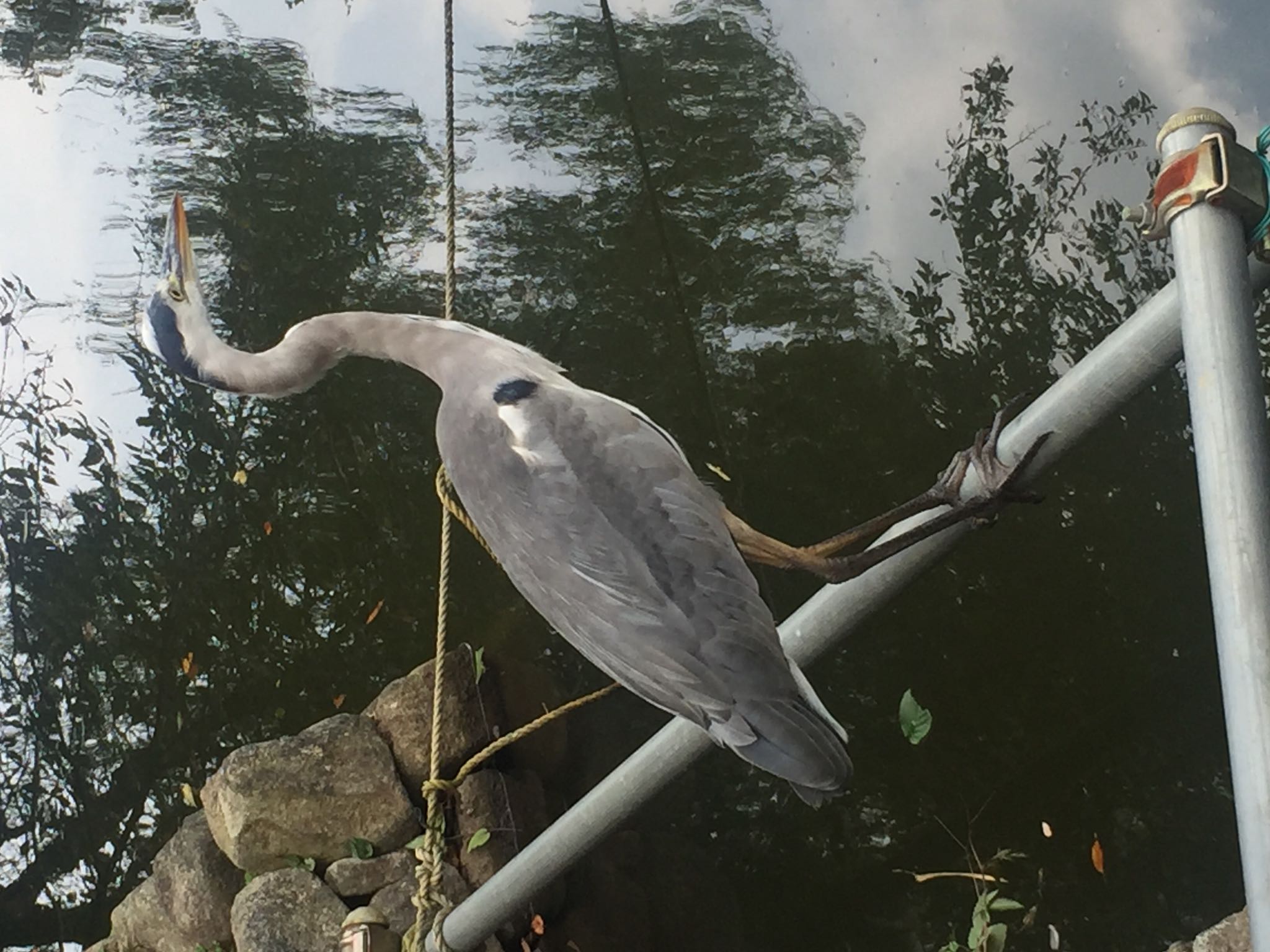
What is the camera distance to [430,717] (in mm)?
1611

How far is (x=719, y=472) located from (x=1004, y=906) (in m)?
0.77

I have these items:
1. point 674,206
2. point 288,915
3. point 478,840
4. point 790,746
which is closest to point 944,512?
point 790,746

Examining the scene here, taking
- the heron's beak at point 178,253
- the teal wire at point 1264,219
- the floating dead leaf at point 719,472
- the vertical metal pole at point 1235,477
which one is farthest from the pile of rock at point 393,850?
the teal wire at point 1264,219

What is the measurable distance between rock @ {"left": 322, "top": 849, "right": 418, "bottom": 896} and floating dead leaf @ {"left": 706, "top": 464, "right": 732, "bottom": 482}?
0.81 metres

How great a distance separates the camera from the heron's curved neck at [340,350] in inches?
38.1

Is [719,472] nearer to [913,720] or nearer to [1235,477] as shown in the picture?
[913,720]

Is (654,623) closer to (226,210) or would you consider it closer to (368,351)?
(368,351)

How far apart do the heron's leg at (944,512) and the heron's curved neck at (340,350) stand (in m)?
0.35

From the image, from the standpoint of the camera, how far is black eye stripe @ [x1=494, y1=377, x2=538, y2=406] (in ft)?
2.90

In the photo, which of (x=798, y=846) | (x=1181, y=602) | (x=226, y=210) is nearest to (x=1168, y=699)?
(x=1181, y=602)

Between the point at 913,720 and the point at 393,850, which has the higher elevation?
the point at 913,720

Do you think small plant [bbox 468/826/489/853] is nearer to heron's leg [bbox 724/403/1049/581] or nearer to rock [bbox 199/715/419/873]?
rock [bbox 199/715/419/873]

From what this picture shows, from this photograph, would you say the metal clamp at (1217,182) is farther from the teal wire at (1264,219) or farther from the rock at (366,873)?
the rock at (366,873)

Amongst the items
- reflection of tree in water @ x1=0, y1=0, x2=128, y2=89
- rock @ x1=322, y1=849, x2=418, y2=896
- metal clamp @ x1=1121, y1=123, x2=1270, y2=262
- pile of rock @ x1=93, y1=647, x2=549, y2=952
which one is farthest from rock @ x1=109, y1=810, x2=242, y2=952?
metal clamp @ x1=1121, y1=123, x2=1270, y2=262
